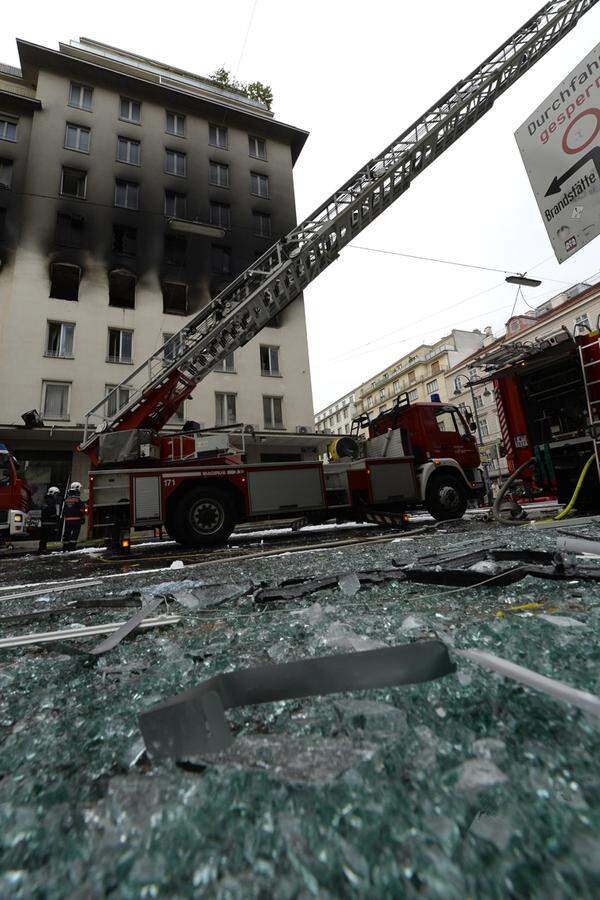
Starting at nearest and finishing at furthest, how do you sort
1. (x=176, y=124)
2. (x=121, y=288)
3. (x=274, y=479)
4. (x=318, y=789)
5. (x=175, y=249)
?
(x=318, y=789), (x=274, y=479), (x=121, y=288), (x=175, y=249), (x=176, y=124)

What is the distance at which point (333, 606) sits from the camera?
1.90m

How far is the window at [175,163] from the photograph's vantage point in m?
20.2

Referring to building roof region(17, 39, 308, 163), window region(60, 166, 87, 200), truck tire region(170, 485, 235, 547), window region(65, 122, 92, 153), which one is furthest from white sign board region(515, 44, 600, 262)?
building roof region(17, 39, 308, 163)

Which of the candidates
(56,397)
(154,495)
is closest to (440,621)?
(154,495)

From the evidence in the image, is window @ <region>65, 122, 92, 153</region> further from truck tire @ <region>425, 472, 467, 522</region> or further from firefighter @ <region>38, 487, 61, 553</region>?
truck tire @ <region>425, 472, 467, 522</region>

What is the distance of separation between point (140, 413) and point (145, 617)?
7028mm

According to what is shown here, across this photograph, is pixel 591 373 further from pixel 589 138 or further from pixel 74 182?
pixel 74 182

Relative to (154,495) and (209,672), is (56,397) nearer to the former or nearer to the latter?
(154,495)

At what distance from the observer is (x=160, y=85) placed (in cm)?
2027

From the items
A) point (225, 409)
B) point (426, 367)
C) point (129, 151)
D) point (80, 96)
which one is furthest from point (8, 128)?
point (426, 367)

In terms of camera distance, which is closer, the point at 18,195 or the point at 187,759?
the point at 187,759

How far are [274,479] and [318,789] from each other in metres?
7.06

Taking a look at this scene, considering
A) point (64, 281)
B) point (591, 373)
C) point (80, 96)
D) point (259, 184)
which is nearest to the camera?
point (591, 373)

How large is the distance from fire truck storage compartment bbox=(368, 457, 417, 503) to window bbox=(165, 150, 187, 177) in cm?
2020
